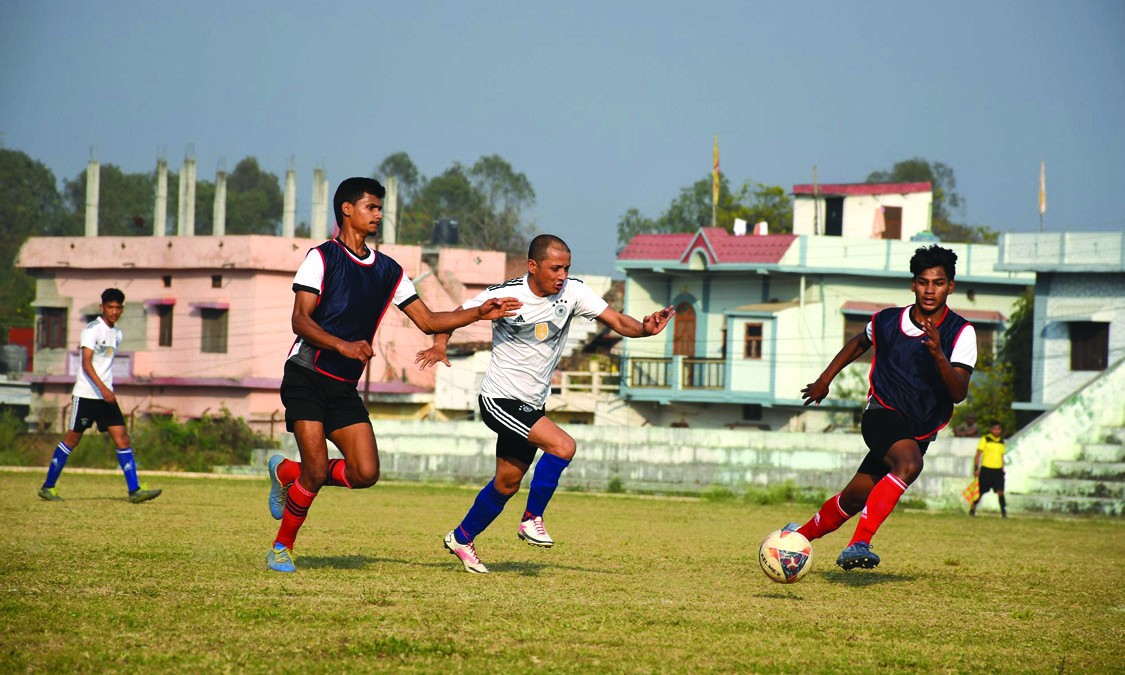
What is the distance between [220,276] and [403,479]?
2025 centimetres

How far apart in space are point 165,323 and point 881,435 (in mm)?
42489

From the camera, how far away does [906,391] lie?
8766 mm

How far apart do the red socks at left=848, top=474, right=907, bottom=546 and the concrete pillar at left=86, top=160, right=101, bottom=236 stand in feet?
157

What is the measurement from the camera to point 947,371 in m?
8.23

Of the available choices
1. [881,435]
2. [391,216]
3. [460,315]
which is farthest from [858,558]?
[391,216]

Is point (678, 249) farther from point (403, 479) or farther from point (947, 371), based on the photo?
point (947, 371)

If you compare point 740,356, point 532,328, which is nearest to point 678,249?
point 740,356

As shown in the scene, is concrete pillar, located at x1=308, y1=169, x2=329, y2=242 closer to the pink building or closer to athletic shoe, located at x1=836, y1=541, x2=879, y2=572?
the pink building

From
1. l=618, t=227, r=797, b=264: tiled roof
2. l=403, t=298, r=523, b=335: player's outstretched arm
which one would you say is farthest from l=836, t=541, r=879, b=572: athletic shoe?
l=618, t=227, r=797, b=264: tiled roof

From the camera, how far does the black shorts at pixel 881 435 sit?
8672 mm

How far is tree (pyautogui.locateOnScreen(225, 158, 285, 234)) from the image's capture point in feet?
330

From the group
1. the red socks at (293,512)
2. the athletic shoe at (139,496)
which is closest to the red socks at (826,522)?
the red socks at (293,512)

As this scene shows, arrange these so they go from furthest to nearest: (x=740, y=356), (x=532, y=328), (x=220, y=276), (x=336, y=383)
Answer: (x=220, y=276), (x=740, y=356), (x=532, y=328), (x=336, y=383)

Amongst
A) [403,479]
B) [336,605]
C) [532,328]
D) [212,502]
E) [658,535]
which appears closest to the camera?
[336,605]
